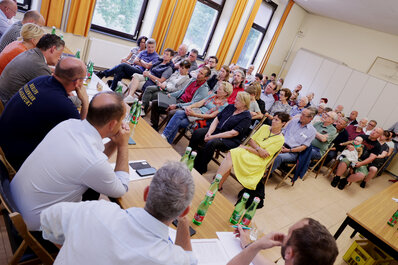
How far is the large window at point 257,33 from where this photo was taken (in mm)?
8719

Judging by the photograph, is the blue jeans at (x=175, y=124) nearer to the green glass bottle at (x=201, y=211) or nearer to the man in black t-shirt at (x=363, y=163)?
the green glass bottle at (x=201, y=211)

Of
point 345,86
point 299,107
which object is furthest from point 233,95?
point 345,86

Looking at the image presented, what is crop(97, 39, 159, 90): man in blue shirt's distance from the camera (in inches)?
190

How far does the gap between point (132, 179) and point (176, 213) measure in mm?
767

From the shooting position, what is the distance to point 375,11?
6.22 m

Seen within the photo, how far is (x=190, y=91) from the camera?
13.9 ft

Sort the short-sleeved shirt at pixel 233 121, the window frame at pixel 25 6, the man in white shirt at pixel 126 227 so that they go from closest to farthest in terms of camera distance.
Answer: the man in white shirt at pixel 126 227 < the short-sleeved shirt at pixel 233 121 < the window frame at pixel 25 6

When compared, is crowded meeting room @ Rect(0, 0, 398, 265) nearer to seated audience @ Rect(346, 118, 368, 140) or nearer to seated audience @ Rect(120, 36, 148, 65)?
seated audience @ Rect(346, 118, 368, 140)

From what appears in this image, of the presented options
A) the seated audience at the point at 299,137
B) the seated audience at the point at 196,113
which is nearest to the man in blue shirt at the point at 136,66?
the seated audience at the point at 196,113

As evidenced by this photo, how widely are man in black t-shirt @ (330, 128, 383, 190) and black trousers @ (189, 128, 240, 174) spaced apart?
266 centimetres

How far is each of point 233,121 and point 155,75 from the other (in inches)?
79.7

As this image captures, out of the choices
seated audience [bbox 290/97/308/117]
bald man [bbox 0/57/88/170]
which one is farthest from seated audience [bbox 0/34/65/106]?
seated audience [bbox 290/97/308/117]

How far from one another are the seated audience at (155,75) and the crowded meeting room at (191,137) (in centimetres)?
2

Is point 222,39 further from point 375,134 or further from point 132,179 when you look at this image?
point 132,179
